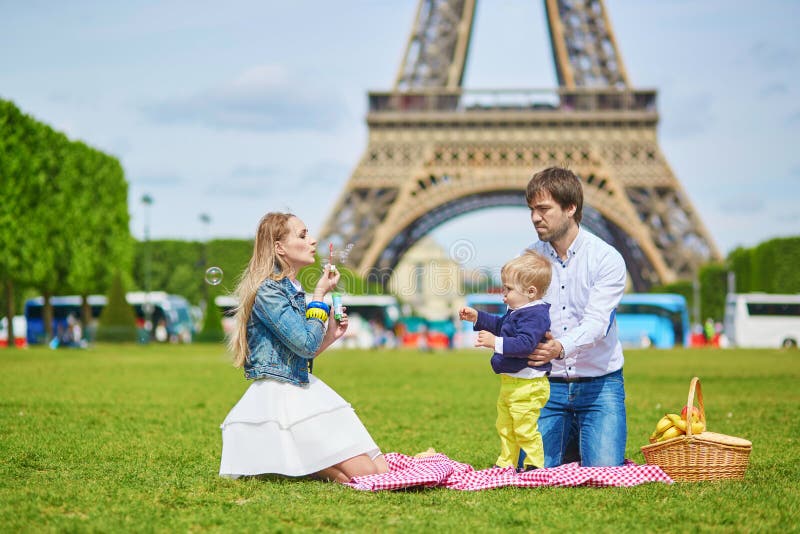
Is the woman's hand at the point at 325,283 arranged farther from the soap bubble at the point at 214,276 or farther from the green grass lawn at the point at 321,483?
the soap bubble at the point at 214,276

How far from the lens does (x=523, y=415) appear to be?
5004 millimetres

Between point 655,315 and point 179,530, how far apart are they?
36.7 meters

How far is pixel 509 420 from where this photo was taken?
16.9 feet

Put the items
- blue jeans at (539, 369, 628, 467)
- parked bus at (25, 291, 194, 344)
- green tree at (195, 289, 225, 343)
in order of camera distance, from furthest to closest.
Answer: parked bus at (25, 291, 194, 344)
green tree at (195, 289, 225, 343)
blue jeans at (539, 369, 628, 467)

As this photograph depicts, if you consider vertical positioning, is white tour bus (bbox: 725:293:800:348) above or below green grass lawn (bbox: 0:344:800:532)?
above

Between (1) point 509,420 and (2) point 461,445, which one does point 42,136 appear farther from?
(1) point 509,420

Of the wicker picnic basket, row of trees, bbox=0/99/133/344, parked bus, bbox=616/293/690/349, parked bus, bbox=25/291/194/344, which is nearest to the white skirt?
the wicker picnic basket

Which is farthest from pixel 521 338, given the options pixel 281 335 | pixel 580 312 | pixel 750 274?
pixel 750 274

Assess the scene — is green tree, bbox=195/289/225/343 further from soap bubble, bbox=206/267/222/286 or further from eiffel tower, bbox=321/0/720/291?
soap bubble, bbox=206/267/222/286

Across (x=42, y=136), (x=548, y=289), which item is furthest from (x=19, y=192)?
(x=548, y=289)

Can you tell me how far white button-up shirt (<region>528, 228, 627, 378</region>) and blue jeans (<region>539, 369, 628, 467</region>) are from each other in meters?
0.10

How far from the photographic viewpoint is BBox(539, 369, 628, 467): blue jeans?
5.30m

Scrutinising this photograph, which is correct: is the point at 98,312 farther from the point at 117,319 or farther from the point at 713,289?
the point at 713,289

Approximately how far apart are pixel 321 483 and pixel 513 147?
35.1 meters
